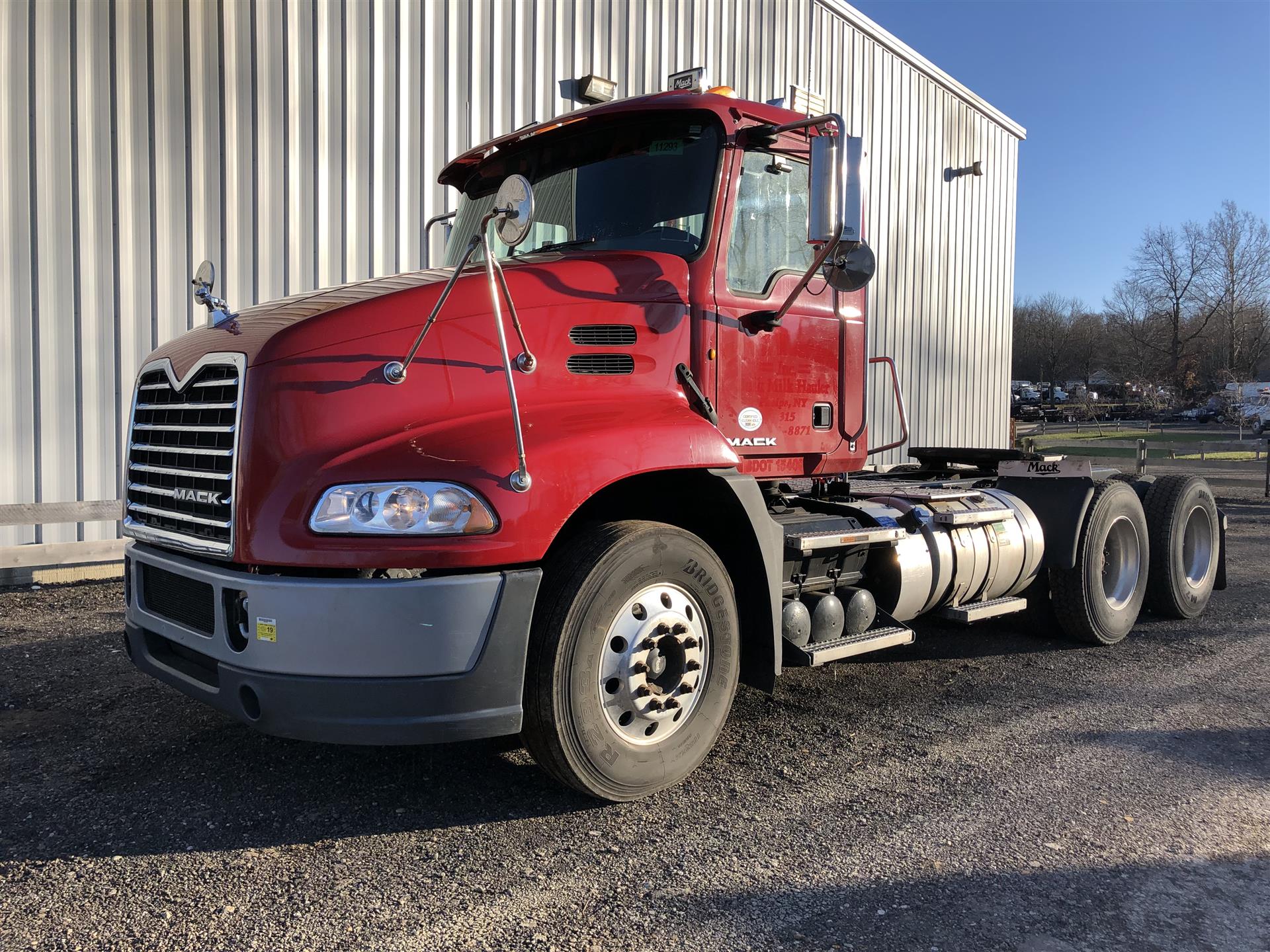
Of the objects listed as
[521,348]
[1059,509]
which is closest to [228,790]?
[521,348]

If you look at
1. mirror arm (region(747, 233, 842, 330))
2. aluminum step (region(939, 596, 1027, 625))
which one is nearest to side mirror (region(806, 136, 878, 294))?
mirror arm (region(747, 233, 842, 330))

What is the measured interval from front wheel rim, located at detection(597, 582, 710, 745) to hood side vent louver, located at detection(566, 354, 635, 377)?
90cm

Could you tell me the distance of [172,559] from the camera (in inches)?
145

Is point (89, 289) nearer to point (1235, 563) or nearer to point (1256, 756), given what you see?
point (1256, 756)

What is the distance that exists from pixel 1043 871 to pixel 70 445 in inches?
312

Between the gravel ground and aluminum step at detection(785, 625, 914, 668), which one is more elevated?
aluminum step at detection(785, 625, 914, 668)

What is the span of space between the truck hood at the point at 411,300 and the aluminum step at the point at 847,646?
169cm

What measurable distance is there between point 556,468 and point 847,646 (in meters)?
1.99

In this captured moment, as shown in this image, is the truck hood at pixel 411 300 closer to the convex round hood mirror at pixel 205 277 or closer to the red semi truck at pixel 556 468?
the red semi truck at pixel 556 468

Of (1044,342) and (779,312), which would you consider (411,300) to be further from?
(1044,342)

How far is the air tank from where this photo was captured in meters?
5.27

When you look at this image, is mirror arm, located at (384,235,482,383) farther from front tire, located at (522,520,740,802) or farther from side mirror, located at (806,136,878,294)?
side mirror, located at (806,136,878,294)

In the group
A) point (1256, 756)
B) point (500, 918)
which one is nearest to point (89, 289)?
point (500, 918)

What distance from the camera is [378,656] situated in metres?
3.11
